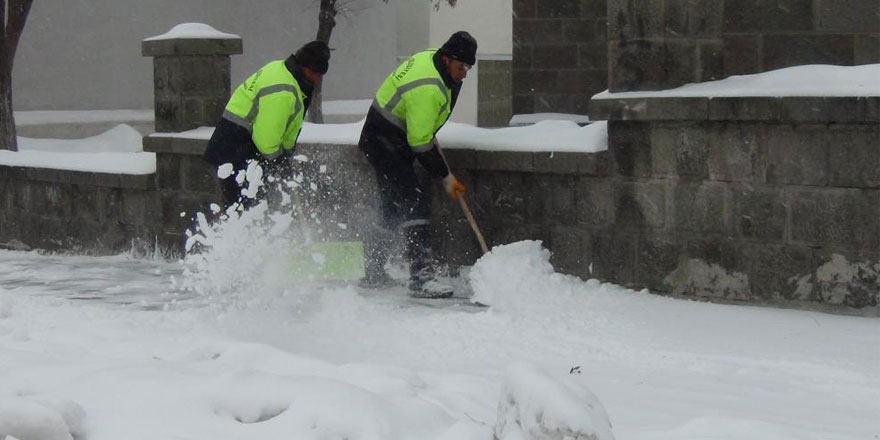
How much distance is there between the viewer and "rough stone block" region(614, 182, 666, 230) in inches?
304

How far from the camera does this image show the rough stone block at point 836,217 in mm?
7016

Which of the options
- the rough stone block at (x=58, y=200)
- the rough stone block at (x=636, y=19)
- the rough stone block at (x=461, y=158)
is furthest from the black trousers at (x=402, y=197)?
the rough stone block at (x=58, y=200)

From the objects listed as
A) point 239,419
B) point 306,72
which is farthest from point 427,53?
point 239,419

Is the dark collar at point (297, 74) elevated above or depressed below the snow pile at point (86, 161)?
above

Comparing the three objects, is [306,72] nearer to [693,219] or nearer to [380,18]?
[693,219]

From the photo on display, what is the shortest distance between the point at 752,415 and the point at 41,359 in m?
2.90

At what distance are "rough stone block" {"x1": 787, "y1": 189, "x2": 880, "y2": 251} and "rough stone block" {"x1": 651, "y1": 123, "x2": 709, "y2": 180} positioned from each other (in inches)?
21.7

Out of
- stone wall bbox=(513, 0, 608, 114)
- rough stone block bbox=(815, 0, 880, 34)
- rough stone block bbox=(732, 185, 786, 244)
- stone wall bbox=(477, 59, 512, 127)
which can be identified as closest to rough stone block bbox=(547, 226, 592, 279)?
rough stone block bbox=(732, 185, 786, 244)

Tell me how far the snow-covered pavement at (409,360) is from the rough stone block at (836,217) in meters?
0.42

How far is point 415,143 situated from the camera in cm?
803

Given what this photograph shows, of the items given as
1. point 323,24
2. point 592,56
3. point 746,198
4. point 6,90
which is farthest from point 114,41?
point 746,198

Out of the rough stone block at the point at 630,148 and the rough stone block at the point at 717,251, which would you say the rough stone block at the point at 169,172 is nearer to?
the rough stone block at the point at 630,148

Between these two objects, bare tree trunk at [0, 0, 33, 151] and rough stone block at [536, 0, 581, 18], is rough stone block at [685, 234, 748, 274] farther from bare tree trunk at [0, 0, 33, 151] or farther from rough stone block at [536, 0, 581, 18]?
bare tree trunk at [0, 0, 33, 151]

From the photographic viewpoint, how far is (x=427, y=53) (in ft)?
27.0
